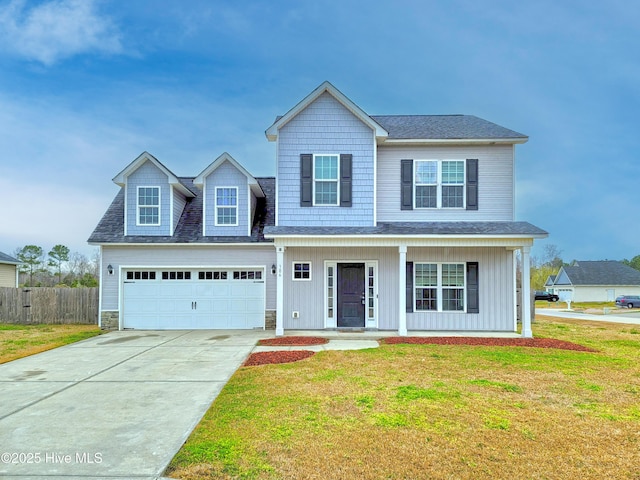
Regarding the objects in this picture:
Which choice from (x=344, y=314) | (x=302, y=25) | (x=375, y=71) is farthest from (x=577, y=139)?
(x=344, y=314)

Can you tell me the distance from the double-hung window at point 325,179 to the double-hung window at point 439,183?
2611 millimetres

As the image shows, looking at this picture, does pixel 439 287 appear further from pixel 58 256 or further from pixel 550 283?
pixel 550 283

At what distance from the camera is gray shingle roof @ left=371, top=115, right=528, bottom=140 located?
12750 mm

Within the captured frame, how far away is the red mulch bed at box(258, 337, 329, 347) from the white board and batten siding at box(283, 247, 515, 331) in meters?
1.64

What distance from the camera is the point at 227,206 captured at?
555 inches

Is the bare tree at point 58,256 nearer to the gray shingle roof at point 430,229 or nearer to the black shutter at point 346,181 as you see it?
the gray shingle roof at point 430,229

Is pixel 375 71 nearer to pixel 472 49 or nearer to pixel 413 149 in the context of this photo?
pixel 472 49

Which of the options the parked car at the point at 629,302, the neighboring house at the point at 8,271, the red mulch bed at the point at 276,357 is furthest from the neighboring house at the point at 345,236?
the parked car at the point at 629,302

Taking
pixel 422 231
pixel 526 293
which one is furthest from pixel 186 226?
pixel 526 293

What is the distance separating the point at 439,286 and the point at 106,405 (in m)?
9.96

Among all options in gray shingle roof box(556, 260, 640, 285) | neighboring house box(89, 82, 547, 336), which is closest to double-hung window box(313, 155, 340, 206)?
neighboring house box(89, 82, 547, 336)

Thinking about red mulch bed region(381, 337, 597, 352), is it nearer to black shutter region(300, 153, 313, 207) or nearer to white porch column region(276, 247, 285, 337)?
white porch column region(276, 247, 285, 337)

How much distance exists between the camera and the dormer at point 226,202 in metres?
14.1

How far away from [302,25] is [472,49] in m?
8.03
